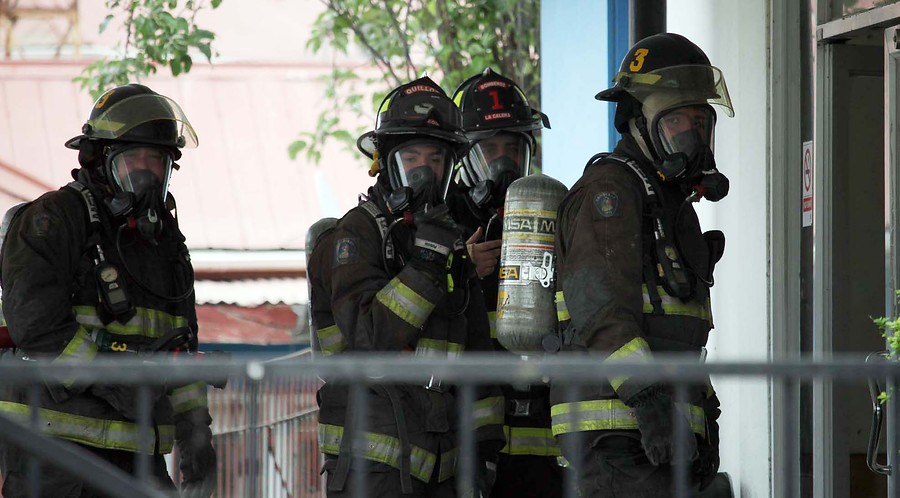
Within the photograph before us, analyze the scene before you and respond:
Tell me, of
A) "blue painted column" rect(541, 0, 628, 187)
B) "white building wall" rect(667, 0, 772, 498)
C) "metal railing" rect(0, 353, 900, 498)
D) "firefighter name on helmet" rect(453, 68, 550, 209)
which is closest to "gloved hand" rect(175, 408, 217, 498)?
"firefighter name on helmet" rect(453, 68, 550, 209)

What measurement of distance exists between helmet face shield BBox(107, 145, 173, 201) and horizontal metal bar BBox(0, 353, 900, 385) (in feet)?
7.56

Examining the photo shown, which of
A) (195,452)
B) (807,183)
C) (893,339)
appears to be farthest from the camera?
(807,183)

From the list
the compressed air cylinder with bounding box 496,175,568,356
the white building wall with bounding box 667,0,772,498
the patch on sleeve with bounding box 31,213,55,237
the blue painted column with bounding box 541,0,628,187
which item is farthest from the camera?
the blue painted column with bounding box 541,0,628,187

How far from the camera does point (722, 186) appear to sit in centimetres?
427

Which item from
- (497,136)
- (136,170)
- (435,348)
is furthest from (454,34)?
(435,348)

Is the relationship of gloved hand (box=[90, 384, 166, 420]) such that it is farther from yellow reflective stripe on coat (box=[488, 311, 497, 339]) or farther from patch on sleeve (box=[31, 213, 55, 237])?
yellow reflective stripe on coat (box=[488, 311, 497, 339])

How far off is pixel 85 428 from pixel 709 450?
7.18 feet

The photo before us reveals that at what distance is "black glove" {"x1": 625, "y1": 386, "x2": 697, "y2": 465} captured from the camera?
12.4 ft

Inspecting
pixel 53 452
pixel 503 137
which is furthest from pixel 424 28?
pixel 53 452

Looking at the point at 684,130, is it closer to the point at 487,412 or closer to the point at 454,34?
the point at 487,412

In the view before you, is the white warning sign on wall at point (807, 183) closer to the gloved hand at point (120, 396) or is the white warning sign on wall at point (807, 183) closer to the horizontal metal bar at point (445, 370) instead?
the gloved hand at point (120, 396)

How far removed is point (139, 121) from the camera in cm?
505

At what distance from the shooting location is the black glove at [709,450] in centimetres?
406

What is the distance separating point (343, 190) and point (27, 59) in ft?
17.1
